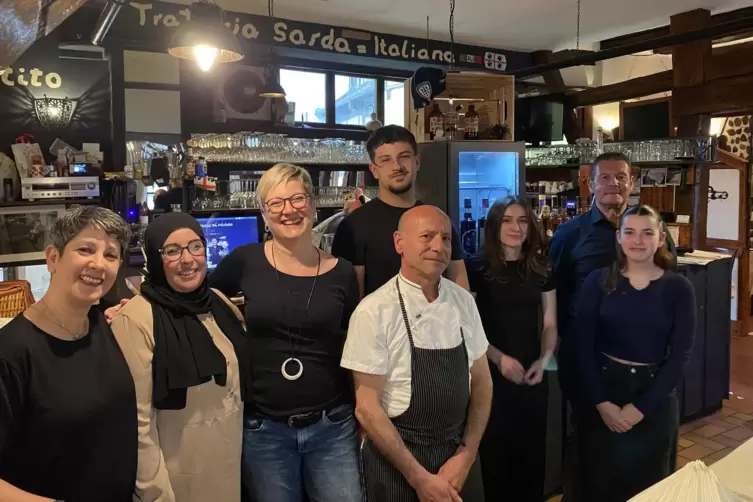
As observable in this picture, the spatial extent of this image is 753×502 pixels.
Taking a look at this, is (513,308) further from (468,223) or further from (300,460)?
(468,223)

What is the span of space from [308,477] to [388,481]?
0.25 meters

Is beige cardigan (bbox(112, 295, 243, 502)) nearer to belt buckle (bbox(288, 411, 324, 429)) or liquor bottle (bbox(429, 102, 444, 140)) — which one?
belt buckle (bbox(288, 411, 324, 429))

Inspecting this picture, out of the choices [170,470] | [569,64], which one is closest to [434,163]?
[569,64]

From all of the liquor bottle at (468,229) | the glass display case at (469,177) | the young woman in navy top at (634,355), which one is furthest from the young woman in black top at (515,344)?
the liquor bottle at (468,229)

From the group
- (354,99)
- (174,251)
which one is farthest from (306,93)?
(174,251)

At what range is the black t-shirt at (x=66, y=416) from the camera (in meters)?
1.38

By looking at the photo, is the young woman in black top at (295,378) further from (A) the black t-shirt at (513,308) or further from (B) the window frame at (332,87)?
(B) the window frame at (332,87)

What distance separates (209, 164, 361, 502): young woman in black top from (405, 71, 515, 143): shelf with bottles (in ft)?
10.3

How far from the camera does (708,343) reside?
14.0 feet

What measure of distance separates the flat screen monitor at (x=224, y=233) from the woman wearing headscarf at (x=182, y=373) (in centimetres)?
266

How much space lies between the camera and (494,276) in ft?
8.23

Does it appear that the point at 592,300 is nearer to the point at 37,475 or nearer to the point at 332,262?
the point at 332,262

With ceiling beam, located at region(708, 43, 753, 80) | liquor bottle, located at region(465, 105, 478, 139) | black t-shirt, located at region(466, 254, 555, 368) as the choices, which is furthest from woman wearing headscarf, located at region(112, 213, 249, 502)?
ceiling beam, located at region(708, 43, 753, 80)

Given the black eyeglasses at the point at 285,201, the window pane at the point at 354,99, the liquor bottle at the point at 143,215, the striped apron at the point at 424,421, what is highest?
the window pane at the point at 354,99
